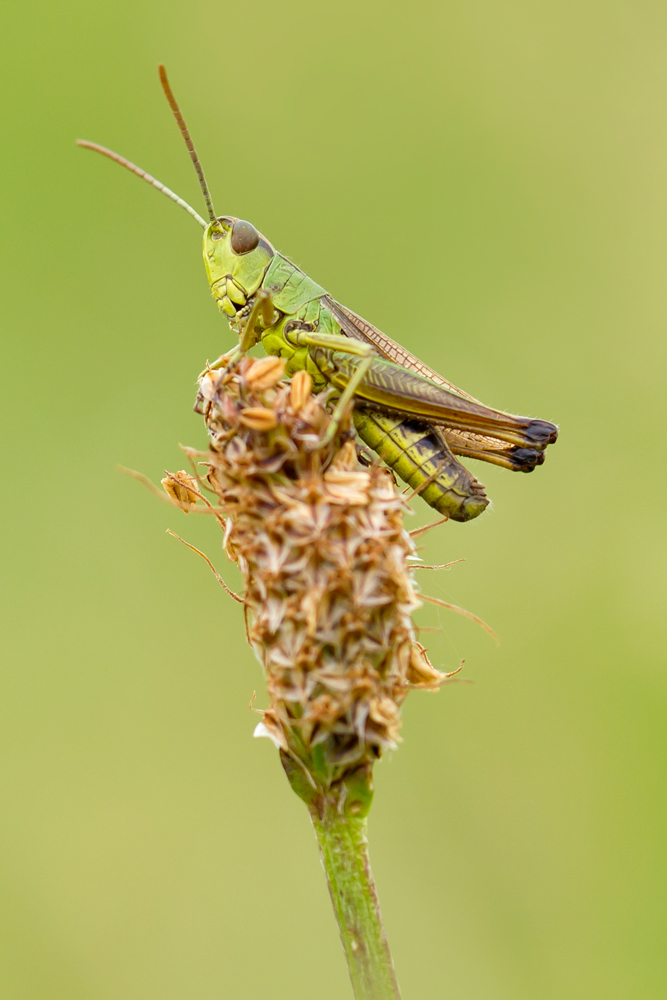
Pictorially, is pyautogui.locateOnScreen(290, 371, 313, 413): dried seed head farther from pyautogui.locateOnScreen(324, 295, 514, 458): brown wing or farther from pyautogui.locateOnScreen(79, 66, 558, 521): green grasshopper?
pyautogui.locateOnScreen(324, 295, 514, 458): brown wing

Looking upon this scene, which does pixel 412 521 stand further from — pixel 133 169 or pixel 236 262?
pixel 133 169

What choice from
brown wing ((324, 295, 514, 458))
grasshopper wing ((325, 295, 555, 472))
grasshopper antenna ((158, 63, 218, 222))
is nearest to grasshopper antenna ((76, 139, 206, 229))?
grasshopper antenna ((158, 63, 218, 222))

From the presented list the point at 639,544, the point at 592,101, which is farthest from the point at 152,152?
the point at 639,544

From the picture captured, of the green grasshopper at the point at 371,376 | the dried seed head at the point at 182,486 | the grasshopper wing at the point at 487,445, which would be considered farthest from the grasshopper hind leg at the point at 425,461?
the dried seed head at the point at 182,486

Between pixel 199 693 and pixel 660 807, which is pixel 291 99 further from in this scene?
pixel 660 807

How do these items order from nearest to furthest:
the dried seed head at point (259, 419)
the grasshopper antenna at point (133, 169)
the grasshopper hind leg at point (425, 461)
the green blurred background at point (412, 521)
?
the dried seed head at point (259, 419)
the grasshopper antenna at point (133, 169)
the grasshopper hind leg at point (425, 461)
the green blurred background at point (412, 521)

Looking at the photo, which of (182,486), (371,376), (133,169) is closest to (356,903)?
(182,486)

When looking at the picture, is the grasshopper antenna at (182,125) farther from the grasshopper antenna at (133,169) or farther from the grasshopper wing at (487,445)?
the grasshopper wing at (487,445)
